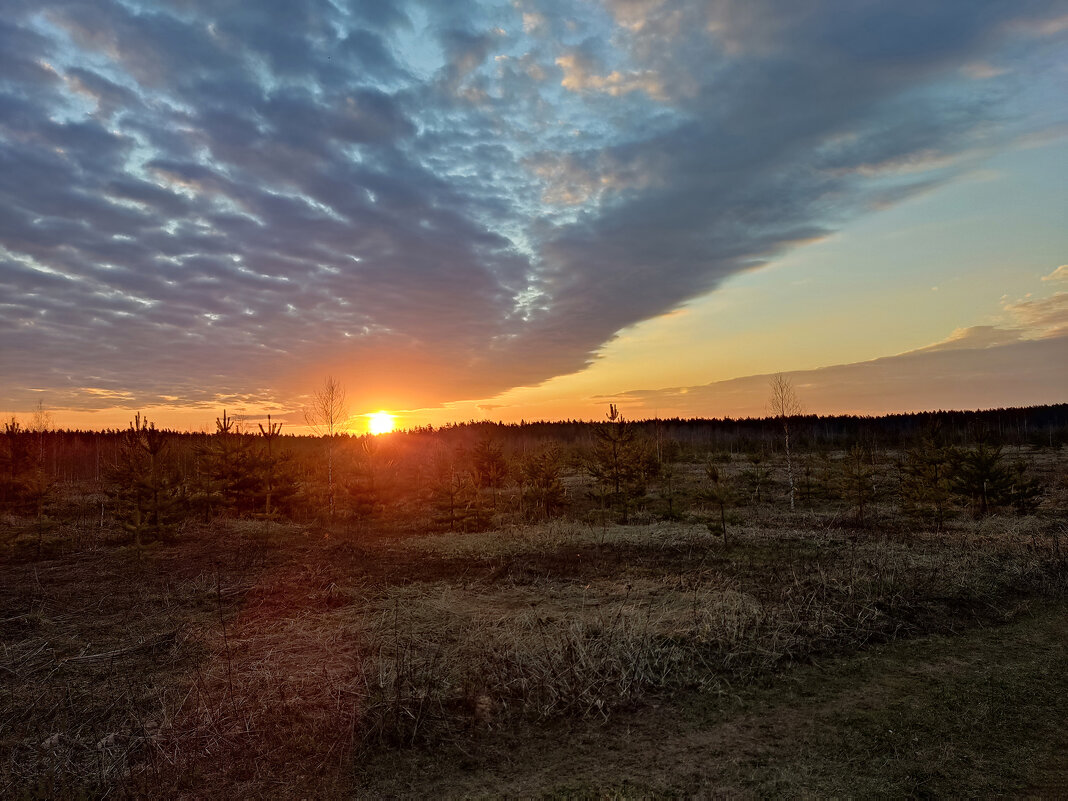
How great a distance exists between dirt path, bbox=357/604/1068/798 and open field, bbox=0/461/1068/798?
0.09 ft

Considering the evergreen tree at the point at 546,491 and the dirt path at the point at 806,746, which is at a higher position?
the evergreen tree at the point at 546,491

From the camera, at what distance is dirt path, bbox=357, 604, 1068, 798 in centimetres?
457

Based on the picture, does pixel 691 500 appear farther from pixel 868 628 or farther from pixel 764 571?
pixel 868 628

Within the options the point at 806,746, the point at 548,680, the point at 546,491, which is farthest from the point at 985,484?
the point at 548,680

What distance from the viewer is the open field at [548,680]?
4.77 m

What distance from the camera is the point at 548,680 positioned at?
20.7ft

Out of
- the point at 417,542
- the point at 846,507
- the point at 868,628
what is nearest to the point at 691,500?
the point at 846,507

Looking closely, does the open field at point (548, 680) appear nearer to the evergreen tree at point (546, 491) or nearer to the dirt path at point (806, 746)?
the dirt path at point (806, 746)

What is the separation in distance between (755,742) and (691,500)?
22096mm

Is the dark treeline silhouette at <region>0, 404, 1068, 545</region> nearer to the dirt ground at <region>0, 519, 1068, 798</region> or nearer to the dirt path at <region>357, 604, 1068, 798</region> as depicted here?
the dirt ground at <region>0, 519, 1068, 798</region>

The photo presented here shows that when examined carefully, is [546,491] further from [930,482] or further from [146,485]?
[930,482]

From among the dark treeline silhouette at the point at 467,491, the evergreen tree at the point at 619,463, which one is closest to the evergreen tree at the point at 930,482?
the dark treeline silhouette at the point at 467,491

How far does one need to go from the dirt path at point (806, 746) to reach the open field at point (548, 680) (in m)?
0.03

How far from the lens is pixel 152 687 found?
21.0 feet
